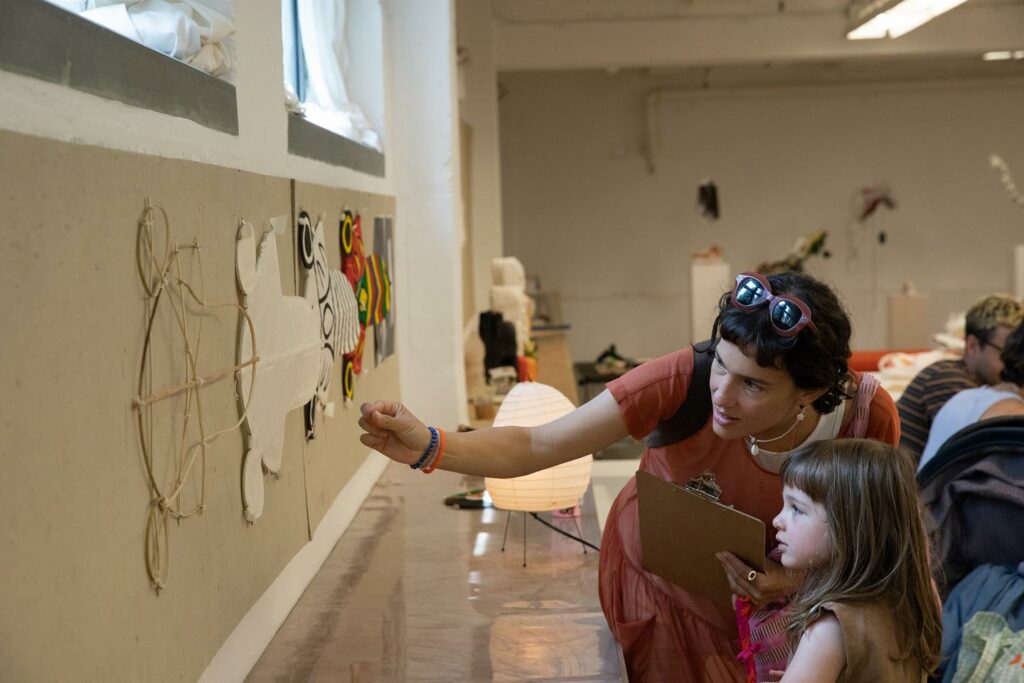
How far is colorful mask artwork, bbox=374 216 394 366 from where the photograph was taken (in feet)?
13.6

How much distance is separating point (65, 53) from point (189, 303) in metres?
0.58

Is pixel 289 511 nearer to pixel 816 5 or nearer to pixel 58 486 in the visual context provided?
pixel 58 486

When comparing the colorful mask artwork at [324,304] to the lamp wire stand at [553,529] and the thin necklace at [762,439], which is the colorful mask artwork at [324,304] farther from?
the thin necklace at [762,439]

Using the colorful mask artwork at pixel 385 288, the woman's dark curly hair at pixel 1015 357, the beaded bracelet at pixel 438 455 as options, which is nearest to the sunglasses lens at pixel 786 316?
the beaded bracelet at pixel 438 455

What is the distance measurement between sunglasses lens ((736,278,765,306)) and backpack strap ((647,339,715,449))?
0.15 metres

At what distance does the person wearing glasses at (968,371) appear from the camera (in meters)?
4.05

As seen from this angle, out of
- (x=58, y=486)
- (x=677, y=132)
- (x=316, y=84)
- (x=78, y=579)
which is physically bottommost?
(x=78, y=579)

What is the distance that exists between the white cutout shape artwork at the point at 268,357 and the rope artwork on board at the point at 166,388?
24 centimetres

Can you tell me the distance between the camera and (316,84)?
12.9 ft

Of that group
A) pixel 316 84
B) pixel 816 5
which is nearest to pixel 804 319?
pixel 316 84

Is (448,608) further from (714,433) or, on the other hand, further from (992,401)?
(992,401)

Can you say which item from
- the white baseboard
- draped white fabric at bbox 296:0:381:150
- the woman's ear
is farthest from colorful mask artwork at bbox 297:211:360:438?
the woman's ear

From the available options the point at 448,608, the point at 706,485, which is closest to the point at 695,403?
the point at 706,485

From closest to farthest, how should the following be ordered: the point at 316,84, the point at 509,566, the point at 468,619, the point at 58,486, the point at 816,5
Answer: the point at 58,486
the point at 468,619
the point at 509,566
the point at 316,84
the point at 816,5
